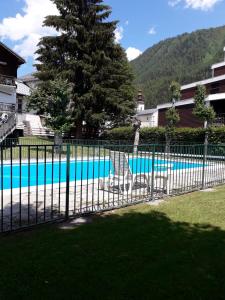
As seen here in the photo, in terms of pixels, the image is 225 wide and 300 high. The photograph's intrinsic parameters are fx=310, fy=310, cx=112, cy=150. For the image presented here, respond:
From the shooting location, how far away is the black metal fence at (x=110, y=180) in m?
6.15

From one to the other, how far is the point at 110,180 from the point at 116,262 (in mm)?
4969

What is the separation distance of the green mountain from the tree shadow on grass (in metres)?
112

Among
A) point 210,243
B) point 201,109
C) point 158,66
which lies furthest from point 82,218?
point 158,66

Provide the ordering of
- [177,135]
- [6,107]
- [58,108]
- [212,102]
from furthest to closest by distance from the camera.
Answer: [212,102] < [6,107] < [177,135] < [58,108]

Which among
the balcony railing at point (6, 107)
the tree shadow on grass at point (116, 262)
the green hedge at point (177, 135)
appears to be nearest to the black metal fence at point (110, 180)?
the tree shadow on grass at point (116, 262)

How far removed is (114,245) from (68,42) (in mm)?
28273

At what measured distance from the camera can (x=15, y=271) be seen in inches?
149

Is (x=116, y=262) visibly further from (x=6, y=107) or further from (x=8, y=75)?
(x=8, y=75)

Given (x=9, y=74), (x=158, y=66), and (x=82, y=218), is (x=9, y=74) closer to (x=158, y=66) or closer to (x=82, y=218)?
(x=82, y=218)

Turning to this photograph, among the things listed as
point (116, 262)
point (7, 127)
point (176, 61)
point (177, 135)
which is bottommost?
point (116, 262)

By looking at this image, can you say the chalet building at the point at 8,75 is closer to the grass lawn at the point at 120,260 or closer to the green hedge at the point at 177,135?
the green hedge at the point at 177,135

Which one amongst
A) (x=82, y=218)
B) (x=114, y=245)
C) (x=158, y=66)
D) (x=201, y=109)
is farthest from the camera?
(x=158, y=66)

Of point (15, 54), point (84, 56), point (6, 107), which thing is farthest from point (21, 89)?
point (6, 107)

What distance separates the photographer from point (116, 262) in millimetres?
4156
